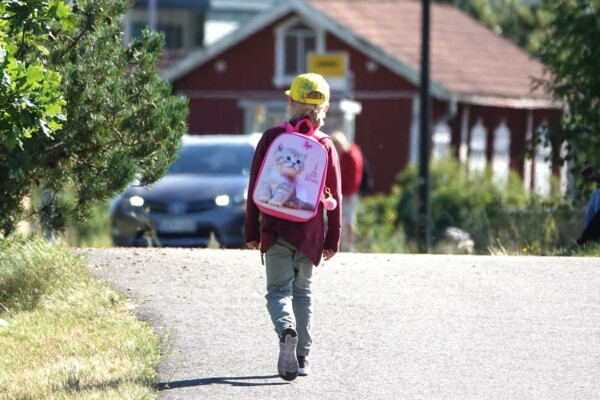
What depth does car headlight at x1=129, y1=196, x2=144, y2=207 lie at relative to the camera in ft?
60.6

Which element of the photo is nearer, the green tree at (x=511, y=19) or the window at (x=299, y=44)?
the window at (x=299, y=44)

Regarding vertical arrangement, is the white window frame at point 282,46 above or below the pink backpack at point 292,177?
below

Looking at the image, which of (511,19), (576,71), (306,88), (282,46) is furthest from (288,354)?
(511,19)

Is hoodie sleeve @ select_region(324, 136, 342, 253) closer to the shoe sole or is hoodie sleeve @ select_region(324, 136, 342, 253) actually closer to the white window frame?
the shoe sole

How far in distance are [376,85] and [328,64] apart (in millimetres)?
10695

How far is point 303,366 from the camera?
334 inches

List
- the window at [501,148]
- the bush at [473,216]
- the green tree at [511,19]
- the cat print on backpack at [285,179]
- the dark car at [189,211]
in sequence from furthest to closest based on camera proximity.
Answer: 1. the green tree at [511,19]
2. the window at [501,148]
3. the dark car at [189,211]
4. the bush at [473,216]
5. the cat print on backpack at [285,179]

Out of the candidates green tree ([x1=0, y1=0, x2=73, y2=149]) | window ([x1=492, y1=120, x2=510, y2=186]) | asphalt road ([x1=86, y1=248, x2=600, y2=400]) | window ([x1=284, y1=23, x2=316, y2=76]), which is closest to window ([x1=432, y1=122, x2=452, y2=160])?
window ([x1=492, y1=120, x2=510, y2=186])

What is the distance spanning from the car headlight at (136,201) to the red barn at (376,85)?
1547 centimetres

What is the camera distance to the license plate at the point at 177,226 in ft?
59.9

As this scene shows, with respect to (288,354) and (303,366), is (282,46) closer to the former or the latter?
(303,366)

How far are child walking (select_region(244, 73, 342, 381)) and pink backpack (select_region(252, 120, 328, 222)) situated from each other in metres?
0.10

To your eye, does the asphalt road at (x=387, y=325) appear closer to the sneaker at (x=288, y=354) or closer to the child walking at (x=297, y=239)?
the sneaker at (x=288, y=354)

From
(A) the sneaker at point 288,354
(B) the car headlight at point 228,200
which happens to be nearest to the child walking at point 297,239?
(A) the sneaker at point 288,354
